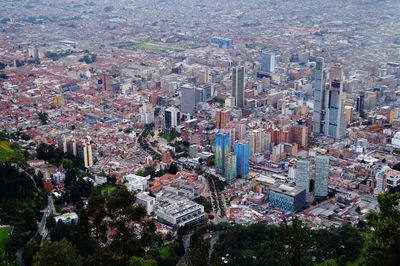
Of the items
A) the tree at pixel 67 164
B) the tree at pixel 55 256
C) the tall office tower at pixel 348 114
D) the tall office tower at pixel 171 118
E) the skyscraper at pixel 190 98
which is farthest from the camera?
the skyscraper at pixel 190 98

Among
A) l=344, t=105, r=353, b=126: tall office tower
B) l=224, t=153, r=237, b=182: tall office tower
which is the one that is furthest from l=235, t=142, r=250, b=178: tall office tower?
l=344, t=105, r=353, b=126: tall office tower

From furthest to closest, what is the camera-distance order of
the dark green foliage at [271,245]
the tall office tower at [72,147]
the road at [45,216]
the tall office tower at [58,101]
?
the tall office tower at [58,101] < the tall office tower at [72,147] < the road at [45,216] < the dark green foliage at [271,245]

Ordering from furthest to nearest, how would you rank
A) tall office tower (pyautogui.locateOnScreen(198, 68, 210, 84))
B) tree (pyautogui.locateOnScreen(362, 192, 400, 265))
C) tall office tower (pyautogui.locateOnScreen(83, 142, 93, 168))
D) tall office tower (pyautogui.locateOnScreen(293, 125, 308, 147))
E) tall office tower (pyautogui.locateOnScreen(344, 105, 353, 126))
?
tall office tower (pyautogui.locateOnScreen(198, 68, 210, 84)) < tall office tower (pyautogui.locateOnScreen(344, 105, 353, 126)) < tall office tower (pyautogui.locateOnScreen(293, 125, 308, 147)) < tall office tower (pyautogui.locateOnScreen(83, 142, 93, 168)) < tree (pyautogui.locateOnScreen(362, 192, 400, 265))

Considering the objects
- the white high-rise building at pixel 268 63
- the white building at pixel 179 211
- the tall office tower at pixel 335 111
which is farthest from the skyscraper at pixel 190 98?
the white building at pixel 179 211

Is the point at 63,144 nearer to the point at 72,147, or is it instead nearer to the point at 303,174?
the point at 72,147

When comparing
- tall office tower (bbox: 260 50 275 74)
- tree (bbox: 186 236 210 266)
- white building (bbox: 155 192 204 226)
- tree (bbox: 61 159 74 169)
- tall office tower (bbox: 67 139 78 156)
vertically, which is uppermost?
tree (bbox: 186 236 210 266)

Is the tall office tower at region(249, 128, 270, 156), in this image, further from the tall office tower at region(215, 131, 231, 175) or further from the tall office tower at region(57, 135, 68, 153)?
the tall office tower at region(57, 135, 68, 153)

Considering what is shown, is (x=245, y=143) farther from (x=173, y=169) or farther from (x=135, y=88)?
(x=135, y=88)

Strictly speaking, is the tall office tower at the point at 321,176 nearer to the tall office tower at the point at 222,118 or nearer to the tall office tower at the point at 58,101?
the tall office tower at the point at 222,118
